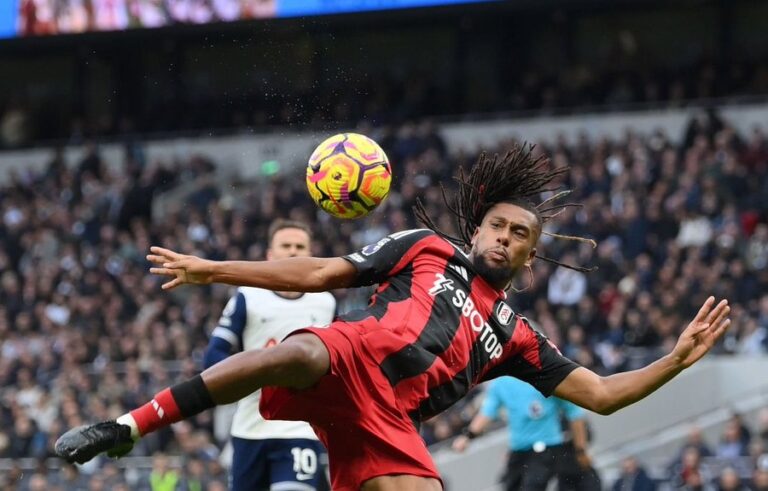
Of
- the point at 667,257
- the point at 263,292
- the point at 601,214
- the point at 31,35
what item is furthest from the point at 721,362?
the point at 31,35

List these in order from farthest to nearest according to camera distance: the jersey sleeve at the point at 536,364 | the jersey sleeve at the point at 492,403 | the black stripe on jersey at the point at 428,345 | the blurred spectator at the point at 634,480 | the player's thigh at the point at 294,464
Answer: the blurred spectator at the point at 634,480 → the jersey sleeve at the point at 492,403 → the player's thigh at the point at 294,464 → the jersey sleeve at the point at 536,364 → the black stripe on jersey at the point at 428,345

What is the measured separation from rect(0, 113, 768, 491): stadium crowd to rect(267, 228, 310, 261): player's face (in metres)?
5.84

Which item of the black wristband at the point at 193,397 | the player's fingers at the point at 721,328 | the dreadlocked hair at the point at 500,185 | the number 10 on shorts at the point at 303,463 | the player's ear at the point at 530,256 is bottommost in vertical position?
the number 10 on shorts at the point at 303,463

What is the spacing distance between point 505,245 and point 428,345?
0.66 m

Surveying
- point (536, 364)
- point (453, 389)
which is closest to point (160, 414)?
point (453, 389)

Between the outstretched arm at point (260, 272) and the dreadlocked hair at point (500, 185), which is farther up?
the dreadlocked hair at point (500, 185)

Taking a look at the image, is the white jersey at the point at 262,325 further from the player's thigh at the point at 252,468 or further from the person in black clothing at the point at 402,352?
the person in black clothing at the point at 402,352

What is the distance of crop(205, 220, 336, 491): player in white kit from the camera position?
8.58 meters

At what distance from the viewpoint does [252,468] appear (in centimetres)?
865

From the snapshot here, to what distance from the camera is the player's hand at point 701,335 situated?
21.8ft

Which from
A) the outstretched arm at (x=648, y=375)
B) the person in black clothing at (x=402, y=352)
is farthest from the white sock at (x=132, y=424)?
the outstretched arm at (x=648, y=375)

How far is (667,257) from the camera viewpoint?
17812mm

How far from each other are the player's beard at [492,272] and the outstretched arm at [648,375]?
0.63 m

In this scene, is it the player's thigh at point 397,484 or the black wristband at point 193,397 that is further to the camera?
the player's thigh at point 397,484
